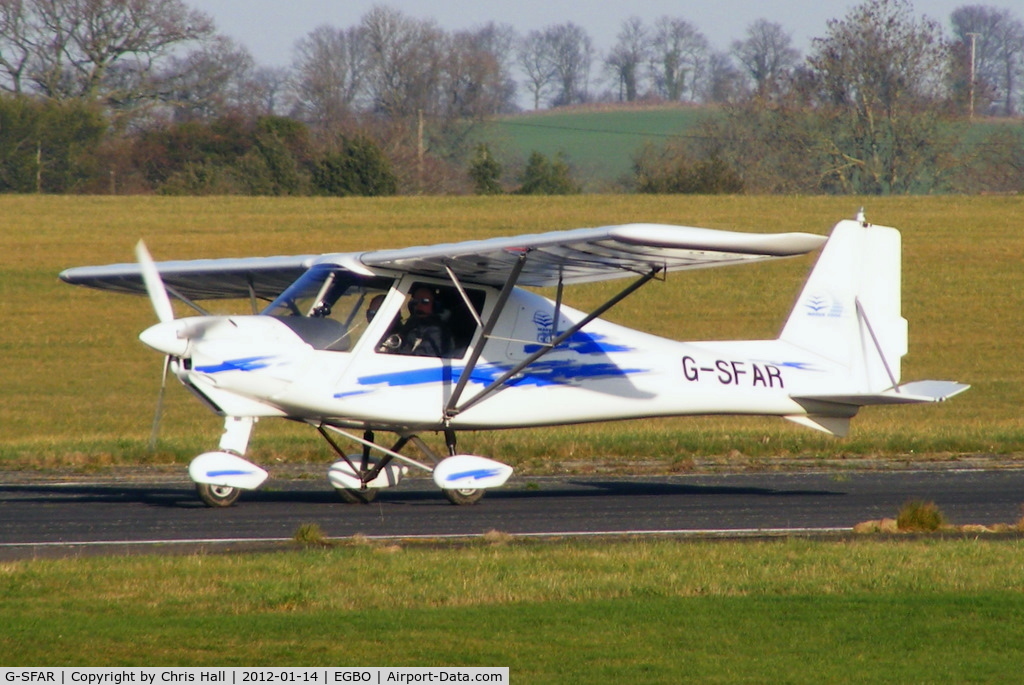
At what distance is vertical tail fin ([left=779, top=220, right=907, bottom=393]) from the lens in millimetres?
14773

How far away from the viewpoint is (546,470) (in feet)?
57.1

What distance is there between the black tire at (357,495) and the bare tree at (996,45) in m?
133

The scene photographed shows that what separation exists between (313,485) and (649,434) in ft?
22.6

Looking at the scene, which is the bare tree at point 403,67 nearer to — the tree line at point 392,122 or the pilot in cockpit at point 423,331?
the tree line at point 392,122

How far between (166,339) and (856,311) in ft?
24.0

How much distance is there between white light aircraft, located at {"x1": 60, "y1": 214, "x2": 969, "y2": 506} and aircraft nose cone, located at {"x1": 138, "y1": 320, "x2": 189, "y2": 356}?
0.04ft

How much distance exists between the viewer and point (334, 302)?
13.0 meters

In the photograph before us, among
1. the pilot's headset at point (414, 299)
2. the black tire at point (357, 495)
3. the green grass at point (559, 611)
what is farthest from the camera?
the black tire at point (357, 495)

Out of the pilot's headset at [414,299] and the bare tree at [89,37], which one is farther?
the bare tree at [89,37]

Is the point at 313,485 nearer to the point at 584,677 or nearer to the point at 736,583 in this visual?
the point at 736,583

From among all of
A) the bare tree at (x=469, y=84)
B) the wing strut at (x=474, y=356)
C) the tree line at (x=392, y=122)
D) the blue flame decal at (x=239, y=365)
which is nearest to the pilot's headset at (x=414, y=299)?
the wing strut at (x=474, y=356)

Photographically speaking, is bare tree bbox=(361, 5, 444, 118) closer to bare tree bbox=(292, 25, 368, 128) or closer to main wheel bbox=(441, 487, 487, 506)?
bare tree bbox=(292, 25, 368, 128)

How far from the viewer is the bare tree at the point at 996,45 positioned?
144 metres

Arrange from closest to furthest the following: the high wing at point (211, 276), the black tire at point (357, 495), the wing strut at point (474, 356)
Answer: the wing strut at point (474, 356)
the black tire at point (357, 495)
the high wing at point (211, 276)
